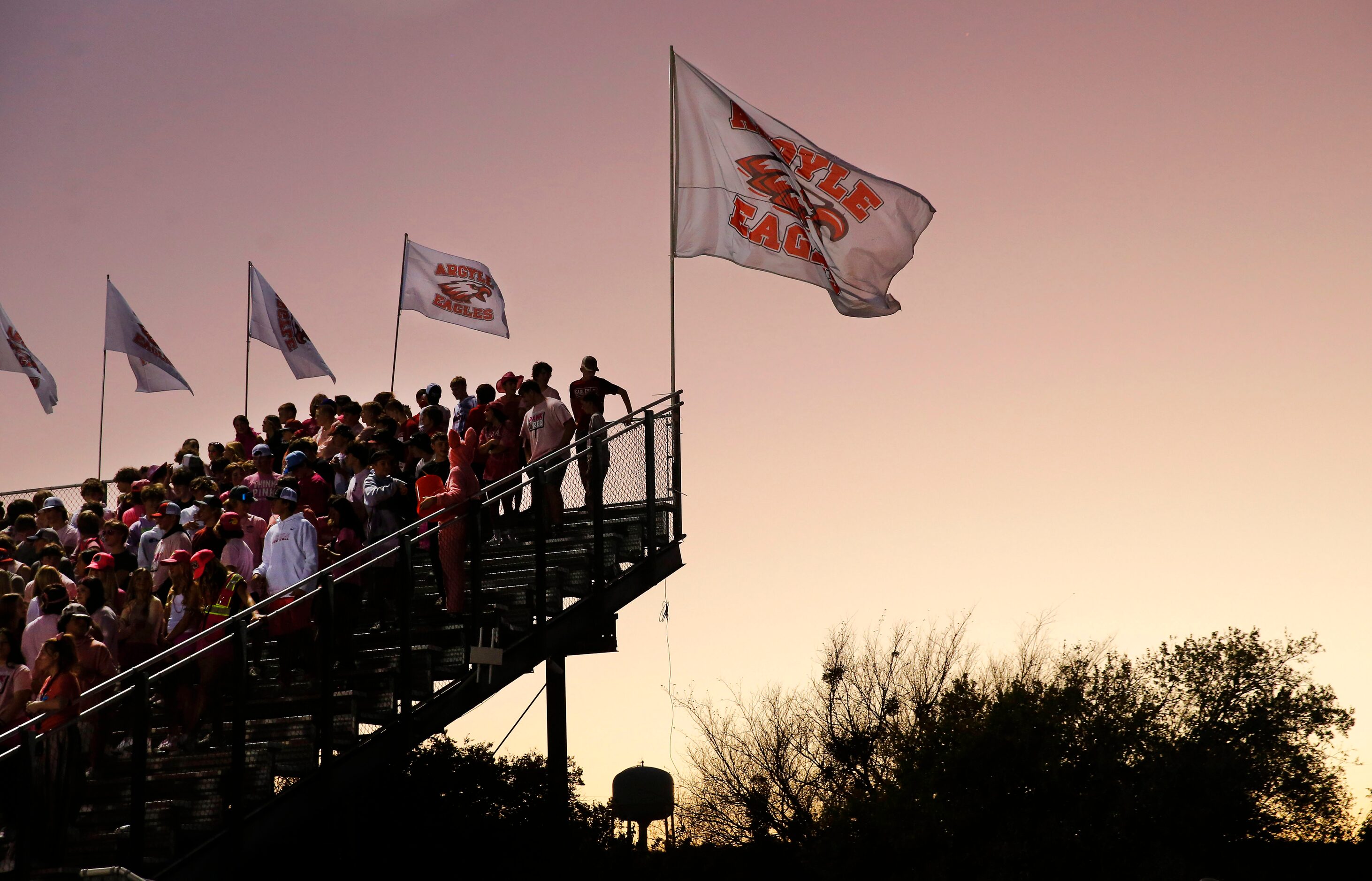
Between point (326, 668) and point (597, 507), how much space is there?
3951 mm

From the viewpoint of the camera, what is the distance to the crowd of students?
10.9 metres

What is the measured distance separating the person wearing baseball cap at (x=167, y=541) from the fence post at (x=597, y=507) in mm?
3877

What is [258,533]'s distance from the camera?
44.5ft

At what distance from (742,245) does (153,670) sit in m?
8.49

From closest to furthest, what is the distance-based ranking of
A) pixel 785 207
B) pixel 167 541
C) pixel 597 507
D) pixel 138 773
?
pixel 138 773 < pixel 167 541 < pixel 597 507 < pixel 785 207

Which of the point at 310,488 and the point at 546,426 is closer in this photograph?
the point at 310,488

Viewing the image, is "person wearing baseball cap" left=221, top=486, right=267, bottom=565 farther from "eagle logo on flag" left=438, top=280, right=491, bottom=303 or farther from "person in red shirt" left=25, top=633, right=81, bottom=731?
"eagle logo on flag" left=438, top=280, right=491, bottom=303

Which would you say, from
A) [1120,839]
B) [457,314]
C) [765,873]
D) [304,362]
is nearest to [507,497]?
[457,314]

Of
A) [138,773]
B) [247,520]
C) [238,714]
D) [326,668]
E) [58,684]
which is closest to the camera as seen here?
[138,773]

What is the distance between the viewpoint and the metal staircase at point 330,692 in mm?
9883

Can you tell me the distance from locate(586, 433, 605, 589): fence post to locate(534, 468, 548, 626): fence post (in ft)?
1.96

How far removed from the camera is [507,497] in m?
14.6

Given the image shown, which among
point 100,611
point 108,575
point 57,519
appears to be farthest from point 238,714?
point 57,519

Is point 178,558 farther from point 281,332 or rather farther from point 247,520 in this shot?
point 281,332
